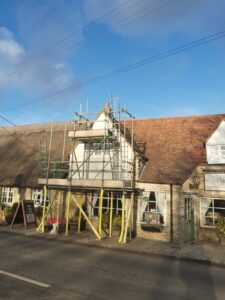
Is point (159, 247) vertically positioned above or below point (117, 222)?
below

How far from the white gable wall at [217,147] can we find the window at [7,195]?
15.0 metres

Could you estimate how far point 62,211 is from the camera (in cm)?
1802

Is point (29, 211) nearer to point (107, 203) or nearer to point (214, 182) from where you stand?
point (107, 203)

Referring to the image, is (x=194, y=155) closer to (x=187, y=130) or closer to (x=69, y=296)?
(x=187, y=130)

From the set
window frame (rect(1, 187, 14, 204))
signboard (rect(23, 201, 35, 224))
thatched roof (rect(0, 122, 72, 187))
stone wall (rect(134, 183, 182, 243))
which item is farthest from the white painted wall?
window frame (rect(1, 187, 14, 204))

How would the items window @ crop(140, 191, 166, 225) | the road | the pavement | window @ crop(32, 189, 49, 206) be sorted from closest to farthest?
1. the road
2. the pavement
3. window @ crop(140, 191, 166, 225)
4. window @ crop(32, 189, 49, 206)

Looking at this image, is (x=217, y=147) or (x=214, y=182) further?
(x=217, y=147)

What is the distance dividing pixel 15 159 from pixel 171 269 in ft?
59.9

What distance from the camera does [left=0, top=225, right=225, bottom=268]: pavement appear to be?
10.9m

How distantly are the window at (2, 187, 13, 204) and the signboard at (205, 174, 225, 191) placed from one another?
1468cm

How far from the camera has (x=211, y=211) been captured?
1484 centimetres

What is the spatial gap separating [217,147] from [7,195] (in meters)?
16.1

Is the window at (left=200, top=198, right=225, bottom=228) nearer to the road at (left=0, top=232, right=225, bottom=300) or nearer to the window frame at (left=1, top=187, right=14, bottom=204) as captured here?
the road at (left=0, top=232, right=225, bottom=300)

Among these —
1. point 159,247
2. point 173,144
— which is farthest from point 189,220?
point 173,144
